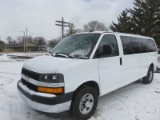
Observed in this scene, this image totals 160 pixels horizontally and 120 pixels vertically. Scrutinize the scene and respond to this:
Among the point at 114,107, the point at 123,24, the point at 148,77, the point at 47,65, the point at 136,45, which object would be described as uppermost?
the point at 123,24

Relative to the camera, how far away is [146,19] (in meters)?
28.1

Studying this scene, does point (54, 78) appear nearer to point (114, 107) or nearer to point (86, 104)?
point (86, 104)

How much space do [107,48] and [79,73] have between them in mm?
1032

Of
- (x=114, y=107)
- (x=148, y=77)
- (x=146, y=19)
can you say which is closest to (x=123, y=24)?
(x=146, y=19)

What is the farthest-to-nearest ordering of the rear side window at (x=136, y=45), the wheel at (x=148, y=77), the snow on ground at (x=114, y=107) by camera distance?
the wheel at (x=148, y=77)
the rear side window at (x=136, y=45)
the snow on ground at (x=114, y=107)

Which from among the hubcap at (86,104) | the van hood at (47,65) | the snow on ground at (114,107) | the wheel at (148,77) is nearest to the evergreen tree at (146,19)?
the wheel at (148,77)

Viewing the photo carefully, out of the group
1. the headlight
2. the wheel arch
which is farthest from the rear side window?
the headlight

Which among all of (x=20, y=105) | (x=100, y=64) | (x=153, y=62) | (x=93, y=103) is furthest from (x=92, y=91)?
(x=153, y=62)

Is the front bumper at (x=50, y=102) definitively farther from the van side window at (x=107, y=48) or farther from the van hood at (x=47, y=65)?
the van side window at (x=107, y=48)

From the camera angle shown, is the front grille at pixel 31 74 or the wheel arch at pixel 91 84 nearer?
the front grille at pixel 31 74

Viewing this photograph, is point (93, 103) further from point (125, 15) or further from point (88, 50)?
point (125, 15)

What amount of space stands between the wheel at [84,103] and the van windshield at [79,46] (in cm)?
77

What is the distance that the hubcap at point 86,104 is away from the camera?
11.9 ft

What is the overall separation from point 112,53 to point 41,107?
2.23m
